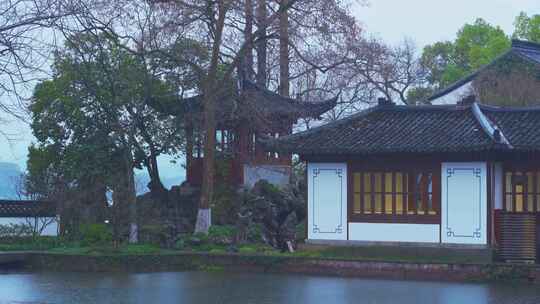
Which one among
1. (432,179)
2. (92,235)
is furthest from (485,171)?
(92,235)

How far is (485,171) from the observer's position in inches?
990

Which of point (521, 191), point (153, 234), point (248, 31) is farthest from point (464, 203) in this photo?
point (153, 234)

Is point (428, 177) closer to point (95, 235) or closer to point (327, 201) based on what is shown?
point (327, 201)

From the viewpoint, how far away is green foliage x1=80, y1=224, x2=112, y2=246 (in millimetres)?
28609

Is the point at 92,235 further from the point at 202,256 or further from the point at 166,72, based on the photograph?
the point at 166,72

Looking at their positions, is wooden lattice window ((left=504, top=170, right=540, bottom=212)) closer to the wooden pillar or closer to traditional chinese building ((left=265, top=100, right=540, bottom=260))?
traditional chinese building ((left=265, top=100, right=540, bottom=260))

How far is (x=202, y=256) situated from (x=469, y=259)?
725cm

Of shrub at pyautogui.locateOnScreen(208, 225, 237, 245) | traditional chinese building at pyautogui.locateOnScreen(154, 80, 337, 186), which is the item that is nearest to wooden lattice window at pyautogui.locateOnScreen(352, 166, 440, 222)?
shrub at pyautogui.locateOnScreen(208, 225, 237, 245)

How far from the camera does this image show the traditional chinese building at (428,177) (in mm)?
25016

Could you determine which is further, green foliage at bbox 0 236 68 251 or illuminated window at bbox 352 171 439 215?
green foliage at bbox 0 236 68 251

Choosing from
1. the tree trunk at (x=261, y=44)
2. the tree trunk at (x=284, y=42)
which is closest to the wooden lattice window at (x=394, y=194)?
the tree trunk at (x=284, y=42)

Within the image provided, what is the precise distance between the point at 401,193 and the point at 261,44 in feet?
27.1

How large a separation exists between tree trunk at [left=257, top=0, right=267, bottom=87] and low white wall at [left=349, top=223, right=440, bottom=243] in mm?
6887

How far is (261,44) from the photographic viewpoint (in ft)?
104
